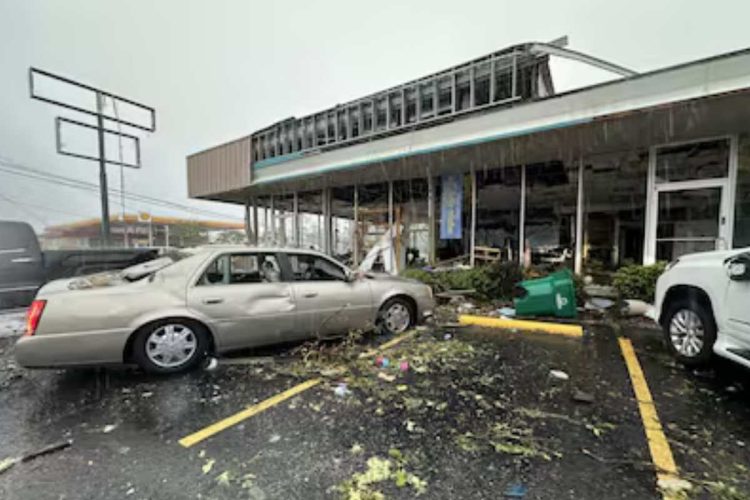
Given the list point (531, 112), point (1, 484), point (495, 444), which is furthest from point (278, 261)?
point (531, 112)

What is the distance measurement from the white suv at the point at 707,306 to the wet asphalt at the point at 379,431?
35 cm

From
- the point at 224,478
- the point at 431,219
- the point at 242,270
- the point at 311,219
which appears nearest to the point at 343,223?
the point at 311,219

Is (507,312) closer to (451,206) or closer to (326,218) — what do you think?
(451,206)

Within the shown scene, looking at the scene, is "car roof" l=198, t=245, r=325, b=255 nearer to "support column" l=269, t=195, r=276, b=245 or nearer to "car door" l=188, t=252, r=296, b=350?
"car door" l=188, t=252, r=296, b=350

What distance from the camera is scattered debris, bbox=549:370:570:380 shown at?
139 inches

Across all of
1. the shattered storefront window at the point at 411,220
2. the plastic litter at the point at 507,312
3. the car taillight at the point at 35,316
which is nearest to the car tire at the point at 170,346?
the car taillight at the point at 35,316

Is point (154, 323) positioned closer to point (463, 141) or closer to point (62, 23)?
point (463, 141)

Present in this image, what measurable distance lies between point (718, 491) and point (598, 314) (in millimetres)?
4988

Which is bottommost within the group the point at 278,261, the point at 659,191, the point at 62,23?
the point at 278,261

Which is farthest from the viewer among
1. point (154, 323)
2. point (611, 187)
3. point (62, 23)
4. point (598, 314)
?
point (62, 23)

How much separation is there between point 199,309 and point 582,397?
395 cm

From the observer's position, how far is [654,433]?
2516mm

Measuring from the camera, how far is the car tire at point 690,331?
11.7 feet

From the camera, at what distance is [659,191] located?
7.12m
